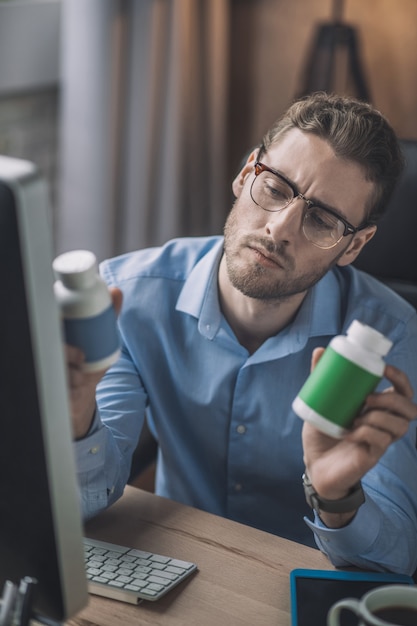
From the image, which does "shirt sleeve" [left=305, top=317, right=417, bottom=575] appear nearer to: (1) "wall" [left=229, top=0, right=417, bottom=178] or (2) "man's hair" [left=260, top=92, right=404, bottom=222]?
(2) "man's hair" [left=260, top=92, right=404, bottom=222]

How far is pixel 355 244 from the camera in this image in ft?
4.80

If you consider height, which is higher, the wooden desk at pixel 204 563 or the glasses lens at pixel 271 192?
the glasses lens at pixel 271 192

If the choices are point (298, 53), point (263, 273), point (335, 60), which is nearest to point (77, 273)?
point (263, 273)

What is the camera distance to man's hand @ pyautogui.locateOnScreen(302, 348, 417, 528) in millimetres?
962

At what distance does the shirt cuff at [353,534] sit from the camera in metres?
1.13

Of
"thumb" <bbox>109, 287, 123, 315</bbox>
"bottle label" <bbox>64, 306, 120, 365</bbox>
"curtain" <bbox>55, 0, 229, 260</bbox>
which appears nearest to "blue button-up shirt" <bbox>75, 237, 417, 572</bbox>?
"thumb" <bbox>109, 287, 123, 315</bbox>

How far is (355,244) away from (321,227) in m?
0.13

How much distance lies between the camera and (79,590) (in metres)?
0.81

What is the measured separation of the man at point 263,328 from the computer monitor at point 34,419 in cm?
40

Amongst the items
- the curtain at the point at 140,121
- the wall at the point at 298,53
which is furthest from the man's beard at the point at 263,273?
the wall at the point at 298,53

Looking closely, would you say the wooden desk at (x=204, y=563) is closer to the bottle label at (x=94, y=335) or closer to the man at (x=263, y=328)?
the man at (x=263, y=328)

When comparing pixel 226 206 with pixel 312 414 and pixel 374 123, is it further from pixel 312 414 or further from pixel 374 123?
pixel 312 414

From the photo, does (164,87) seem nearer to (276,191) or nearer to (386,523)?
(276,191)

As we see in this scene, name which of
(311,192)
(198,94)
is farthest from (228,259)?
(198,94)
